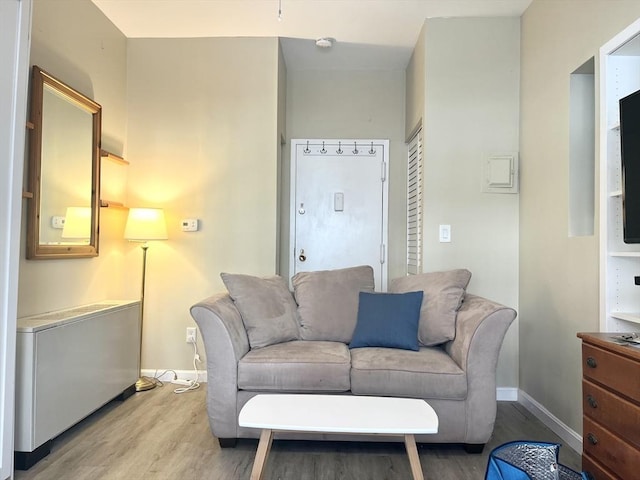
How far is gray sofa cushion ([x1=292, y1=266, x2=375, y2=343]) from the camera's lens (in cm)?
267

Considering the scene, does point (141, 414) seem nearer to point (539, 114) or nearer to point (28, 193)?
A: point (28, 193)

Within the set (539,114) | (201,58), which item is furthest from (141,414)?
(539,114)

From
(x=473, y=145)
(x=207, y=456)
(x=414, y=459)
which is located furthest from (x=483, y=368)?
(x=473, y=145)

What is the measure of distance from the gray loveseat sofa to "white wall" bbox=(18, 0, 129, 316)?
0.99m

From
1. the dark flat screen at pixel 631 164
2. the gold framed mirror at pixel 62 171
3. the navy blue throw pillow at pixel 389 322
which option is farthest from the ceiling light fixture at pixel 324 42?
the dark flat screen at pixel 631 164

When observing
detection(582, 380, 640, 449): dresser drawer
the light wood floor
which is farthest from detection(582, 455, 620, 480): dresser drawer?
the light wood floor

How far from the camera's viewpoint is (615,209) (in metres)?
1.96

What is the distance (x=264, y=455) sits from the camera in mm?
1608

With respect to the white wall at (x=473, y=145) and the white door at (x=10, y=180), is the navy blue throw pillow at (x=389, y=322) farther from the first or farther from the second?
the white door at (x=10, y=180)

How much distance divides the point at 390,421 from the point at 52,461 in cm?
173

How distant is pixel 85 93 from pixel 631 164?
3.20m

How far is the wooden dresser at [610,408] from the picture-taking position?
1.44 metres

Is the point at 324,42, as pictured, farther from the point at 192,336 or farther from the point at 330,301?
the point at 192,336

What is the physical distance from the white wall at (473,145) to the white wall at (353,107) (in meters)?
0.94
